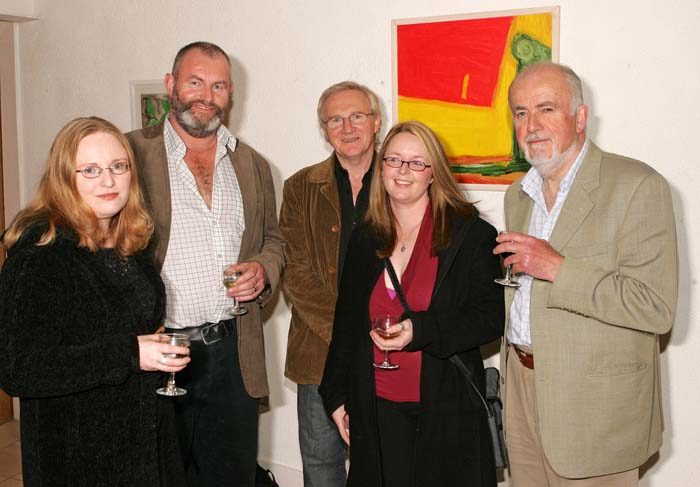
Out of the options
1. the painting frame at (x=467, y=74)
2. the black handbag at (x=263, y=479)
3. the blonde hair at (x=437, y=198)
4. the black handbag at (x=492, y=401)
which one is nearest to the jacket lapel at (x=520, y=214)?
the blonde hair at (x=437, y=198)

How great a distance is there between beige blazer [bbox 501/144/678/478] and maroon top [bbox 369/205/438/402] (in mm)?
382

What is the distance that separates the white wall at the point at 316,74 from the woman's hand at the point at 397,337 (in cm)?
109

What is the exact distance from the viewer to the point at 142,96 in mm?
4570

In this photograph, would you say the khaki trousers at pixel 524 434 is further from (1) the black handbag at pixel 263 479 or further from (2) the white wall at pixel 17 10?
(2) the white wall at pixel 17 10

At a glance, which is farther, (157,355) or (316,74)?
(316,74)

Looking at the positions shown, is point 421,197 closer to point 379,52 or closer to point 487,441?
point 487,441

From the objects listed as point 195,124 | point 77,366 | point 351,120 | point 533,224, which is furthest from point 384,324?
point 195,124

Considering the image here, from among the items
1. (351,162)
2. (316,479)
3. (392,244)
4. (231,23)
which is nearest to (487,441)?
(392,244)

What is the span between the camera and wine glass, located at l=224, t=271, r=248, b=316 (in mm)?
2960

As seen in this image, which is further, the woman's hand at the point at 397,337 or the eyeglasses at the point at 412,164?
the eyeglasses at the point at 412,164

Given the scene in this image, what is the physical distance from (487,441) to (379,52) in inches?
77.3

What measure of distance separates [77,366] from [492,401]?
145cm

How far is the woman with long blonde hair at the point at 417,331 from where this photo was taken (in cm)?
259

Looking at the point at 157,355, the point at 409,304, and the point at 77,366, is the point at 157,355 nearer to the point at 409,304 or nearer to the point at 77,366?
the point at 77,366
